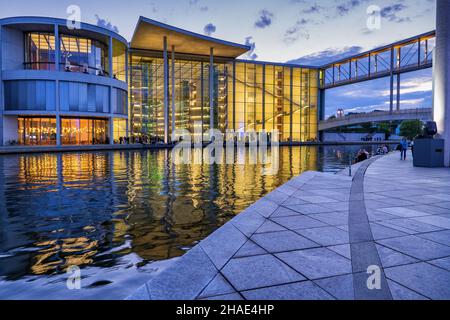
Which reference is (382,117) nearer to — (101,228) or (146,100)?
(146,100)

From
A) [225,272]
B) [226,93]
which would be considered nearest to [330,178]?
[225,272]

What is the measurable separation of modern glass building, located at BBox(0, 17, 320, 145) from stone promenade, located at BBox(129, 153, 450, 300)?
44338 mm

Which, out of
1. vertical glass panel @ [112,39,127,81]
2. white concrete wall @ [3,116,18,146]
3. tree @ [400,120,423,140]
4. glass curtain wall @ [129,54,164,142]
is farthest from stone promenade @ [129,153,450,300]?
tree @ [400,120,423,140]

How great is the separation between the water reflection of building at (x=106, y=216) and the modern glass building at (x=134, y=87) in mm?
34038

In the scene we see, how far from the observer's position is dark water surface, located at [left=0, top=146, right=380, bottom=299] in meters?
4.77

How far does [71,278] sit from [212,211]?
184 inches

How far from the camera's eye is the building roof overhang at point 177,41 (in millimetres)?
48500

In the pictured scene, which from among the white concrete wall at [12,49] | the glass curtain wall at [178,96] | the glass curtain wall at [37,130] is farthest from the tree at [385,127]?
the white concrete wall at [12,49]

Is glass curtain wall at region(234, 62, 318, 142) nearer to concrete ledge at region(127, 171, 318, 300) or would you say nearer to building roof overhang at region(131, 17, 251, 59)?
building roof overhang at region(131, 17, 251, 59)

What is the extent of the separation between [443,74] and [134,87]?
4936 cm

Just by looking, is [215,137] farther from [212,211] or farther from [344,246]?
[344,246]

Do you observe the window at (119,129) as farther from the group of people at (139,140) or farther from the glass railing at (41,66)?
the glass railing at (41,66)

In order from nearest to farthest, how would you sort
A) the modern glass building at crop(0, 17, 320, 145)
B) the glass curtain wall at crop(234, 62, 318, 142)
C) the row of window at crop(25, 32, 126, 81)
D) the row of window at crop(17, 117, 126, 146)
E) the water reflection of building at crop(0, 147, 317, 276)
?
the water reflection of building at crop(0, 147, 317, 276), the modern glass building at crop(0, 17, 320, 145), the row of window at crop(25, 32, 126, 81), the row of window at crop(17, 117, 126, 146), the glass curtain wall at crop(234, 62, 318, 142)

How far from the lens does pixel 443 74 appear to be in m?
17.7
